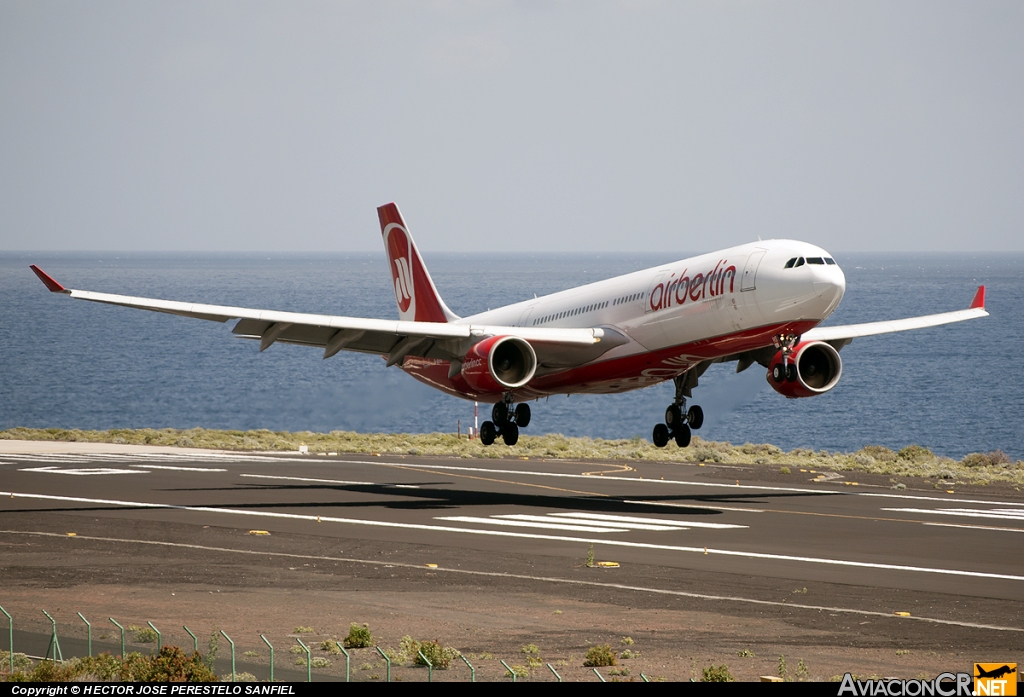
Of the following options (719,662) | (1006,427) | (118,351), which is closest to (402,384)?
(719,662)

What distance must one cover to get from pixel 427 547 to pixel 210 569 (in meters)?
5.72

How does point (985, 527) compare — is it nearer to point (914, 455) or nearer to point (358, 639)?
point (358, 639)

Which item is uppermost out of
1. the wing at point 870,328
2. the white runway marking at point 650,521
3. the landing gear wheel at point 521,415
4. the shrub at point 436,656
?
the wing at point 870,328

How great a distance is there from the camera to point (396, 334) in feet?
132

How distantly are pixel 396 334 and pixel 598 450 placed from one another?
28.6m

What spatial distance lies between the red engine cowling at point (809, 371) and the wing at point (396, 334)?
4.79 m

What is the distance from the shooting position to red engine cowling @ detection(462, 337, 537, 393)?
1542 inches

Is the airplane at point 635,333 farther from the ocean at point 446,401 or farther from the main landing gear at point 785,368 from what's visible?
the ocean at point 446,401

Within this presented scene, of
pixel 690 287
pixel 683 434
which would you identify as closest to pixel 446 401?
pixel 683 434

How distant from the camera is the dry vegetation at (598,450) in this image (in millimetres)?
56875

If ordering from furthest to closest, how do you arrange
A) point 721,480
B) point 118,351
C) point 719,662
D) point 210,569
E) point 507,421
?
point 118,351, point 721,480, point 507,421, point 210,569, point 719,662

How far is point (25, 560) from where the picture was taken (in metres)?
28.3

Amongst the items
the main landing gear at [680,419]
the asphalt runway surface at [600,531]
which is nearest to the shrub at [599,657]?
the asphalt runway surface at [600,531]

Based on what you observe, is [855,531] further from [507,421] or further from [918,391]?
[918,391]
